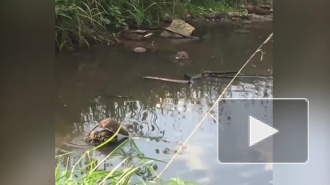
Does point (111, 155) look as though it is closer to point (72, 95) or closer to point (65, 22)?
point (72, 95)

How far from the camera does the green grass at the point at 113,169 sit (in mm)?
1260

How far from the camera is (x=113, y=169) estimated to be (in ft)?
4.15

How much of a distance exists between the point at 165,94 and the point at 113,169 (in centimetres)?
21

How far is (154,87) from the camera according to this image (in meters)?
1.28

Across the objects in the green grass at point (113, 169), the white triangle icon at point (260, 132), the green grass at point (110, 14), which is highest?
the green grass at point (110, 14)

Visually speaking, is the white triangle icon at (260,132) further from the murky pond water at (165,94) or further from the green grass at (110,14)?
the green grass at (110,14)

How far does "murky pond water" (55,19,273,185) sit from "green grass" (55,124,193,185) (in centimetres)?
1
